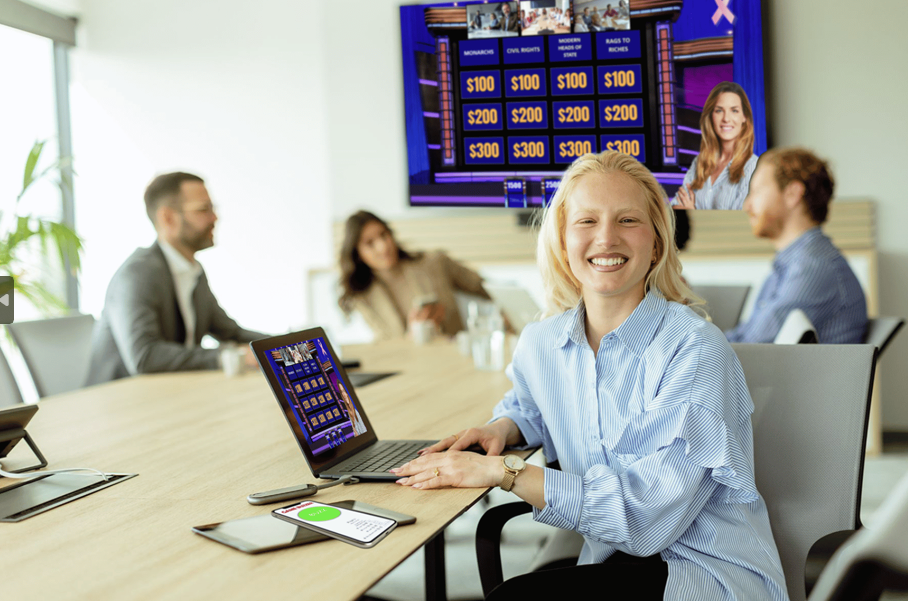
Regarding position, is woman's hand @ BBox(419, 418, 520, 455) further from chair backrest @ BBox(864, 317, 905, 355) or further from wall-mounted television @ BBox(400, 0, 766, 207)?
chair backrest @ BBox(864, 317, 905, 355)

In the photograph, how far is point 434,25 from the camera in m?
2.41

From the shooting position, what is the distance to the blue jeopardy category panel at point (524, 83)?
224cm

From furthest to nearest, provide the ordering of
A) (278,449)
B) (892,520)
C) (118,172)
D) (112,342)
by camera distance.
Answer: (118,172) < (112,342) < (278,449) < (892,520)

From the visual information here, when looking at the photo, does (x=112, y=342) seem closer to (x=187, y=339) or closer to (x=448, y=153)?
(x=187, y=339)

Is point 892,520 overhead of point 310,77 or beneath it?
beneath

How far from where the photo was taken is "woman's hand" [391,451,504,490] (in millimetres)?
1381

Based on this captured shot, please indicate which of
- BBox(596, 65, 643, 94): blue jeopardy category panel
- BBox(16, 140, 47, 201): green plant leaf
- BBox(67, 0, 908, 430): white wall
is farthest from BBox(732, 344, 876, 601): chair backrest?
BBox(16, 140, 47, 201): green plant leaf

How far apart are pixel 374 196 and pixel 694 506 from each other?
157 inches

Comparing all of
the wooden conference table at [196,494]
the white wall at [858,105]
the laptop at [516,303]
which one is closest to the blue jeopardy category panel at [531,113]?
the wooden conference table at [196,494]

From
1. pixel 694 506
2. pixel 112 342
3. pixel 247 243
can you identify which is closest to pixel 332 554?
pixel 694 506

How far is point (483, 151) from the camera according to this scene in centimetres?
237

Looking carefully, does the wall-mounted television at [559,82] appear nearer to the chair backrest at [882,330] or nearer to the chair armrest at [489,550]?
the chair armrest at [489,550]

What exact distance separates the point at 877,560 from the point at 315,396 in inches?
46.0

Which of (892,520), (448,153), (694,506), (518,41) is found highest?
(518,41)
